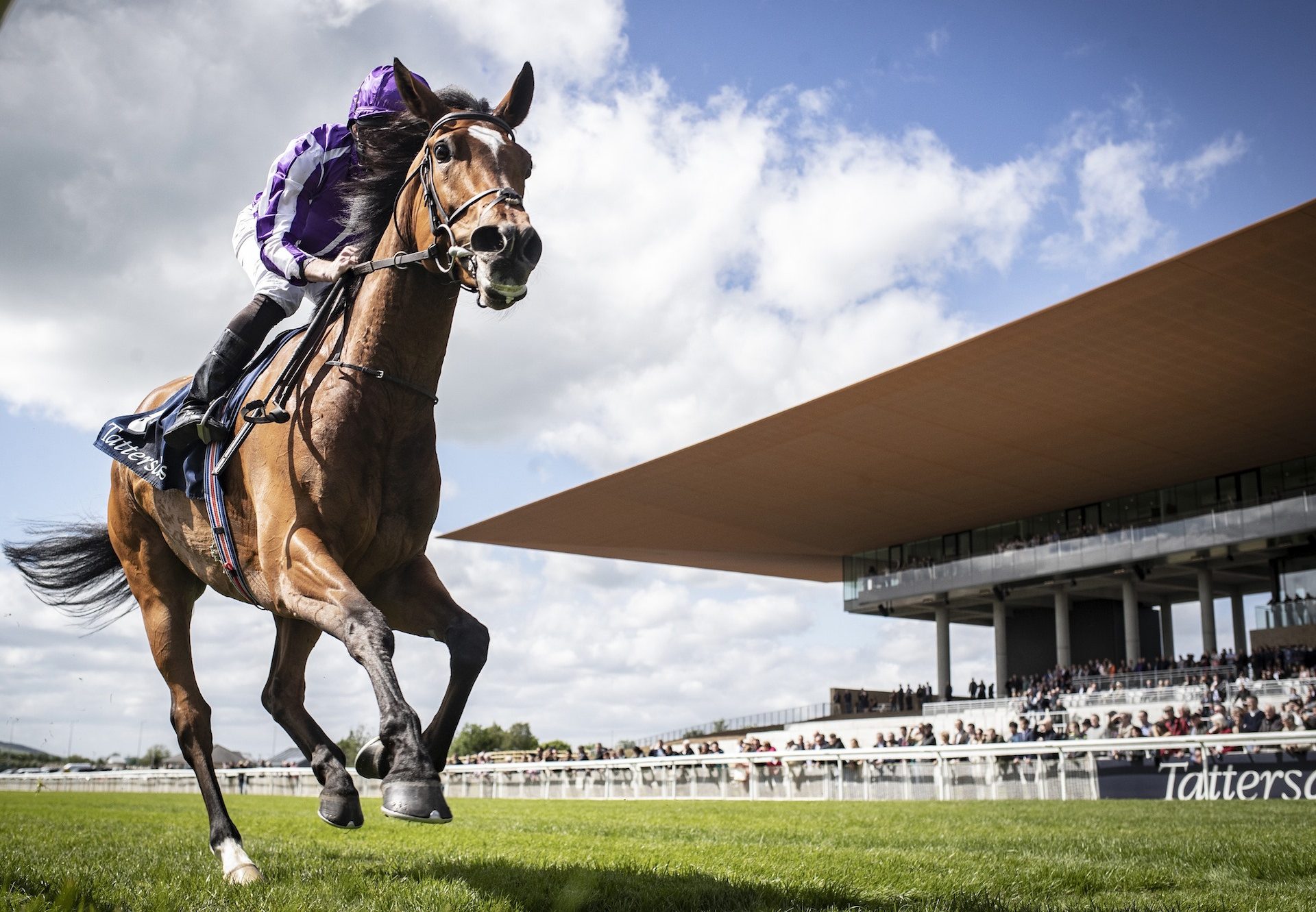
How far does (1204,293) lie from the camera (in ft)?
77.5

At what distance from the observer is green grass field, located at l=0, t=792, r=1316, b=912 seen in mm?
4039

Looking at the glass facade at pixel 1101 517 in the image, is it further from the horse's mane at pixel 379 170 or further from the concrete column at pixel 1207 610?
the horse's mane at pixel 379 170


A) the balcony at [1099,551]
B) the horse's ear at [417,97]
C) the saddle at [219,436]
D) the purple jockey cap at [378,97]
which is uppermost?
the balcony at [1099,551]

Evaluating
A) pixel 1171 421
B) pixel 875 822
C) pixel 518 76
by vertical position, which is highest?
pixel 1171 421

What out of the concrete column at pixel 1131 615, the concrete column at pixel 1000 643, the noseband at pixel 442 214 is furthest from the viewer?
the concrete column at pixel 1000 643

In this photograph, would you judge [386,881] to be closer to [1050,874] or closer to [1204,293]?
[1050,874]

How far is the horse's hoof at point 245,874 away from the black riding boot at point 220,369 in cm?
188

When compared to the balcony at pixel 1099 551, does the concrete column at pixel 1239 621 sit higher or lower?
lower

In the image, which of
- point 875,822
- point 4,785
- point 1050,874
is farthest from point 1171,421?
point 4,785

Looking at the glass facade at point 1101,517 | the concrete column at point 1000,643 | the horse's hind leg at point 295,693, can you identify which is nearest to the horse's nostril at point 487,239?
the horse's hind leg at point 295,693

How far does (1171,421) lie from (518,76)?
1202 inches

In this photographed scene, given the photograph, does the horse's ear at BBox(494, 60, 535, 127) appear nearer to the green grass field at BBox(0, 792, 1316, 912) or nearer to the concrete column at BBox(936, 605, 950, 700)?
the green grass field at BBox(0, 792, 1316, 912)

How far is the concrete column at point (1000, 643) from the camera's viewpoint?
43.0 metres

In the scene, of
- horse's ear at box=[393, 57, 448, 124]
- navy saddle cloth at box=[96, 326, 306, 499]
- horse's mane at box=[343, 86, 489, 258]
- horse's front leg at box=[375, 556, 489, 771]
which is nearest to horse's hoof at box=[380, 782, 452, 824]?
horse's front leg at box=[375, 556, 489, 771]
